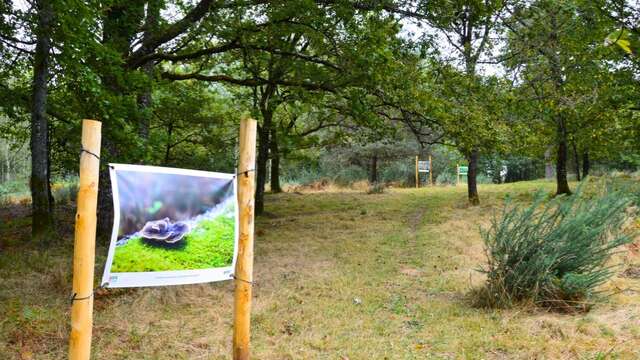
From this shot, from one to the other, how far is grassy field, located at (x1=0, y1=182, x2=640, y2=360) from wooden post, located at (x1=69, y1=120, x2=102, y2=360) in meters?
1.49

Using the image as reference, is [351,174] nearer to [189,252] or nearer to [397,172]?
[397,172]

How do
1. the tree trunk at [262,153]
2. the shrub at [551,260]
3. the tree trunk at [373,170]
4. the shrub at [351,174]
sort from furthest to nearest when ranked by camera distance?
the shrub at [351,174]
the tree trunk at [373,170]
the tree trunk at [262,153]
the shrub at [551,260]

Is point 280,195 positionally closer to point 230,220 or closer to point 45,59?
point 45,59

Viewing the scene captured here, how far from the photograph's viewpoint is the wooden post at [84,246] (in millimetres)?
2744

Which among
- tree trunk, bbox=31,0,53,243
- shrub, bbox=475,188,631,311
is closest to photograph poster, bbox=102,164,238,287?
shrub, bbox=475,188,631,311

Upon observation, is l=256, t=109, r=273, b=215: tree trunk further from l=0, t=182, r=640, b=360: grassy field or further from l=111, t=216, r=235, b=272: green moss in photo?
l=111, t=216, r=235, b=272: green moss in photo

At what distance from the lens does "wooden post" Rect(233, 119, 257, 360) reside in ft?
11.2

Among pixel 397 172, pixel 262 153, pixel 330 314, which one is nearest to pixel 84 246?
pixel 330 314

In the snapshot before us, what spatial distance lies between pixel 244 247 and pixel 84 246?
106 cm

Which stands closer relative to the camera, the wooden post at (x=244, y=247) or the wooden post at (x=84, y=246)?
the wooden post at (x=84, y=246)

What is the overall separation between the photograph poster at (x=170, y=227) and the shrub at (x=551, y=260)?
3.33 metres

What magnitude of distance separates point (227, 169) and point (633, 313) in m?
10.9

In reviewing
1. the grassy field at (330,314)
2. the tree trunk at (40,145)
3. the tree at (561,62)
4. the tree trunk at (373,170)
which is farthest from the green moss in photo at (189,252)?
the tree trunk at (373,170)

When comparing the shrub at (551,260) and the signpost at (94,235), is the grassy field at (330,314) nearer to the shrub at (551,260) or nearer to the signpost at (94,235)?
the shrub at (551,260)
